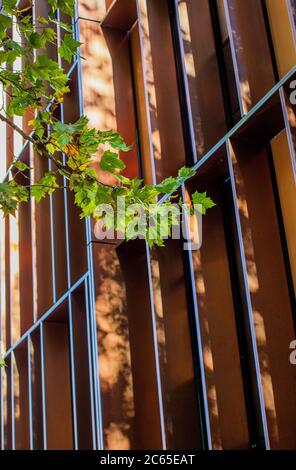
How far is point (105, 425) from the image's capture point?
25.7 ft

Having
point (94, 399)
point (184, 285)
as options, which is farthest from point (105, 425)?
point (184, 285)

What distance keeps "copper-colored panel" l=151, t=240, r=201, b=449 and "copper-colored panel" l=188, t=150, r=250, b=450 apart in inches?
23.6

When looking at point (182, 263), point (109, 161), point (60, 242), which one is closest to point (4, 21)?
point (109, 161)

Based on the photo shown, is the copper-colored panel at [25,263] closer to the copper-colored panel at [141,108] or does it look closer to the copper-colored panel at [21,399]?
the copper-colored panel at [21,399]

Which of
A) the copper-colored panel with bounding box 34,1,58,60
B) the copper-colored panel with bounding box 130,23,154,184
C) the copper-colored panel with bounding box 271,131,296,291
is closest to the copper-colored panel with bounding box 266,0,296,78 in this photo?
the copper-colored panel with bounding box 271,131,296,291

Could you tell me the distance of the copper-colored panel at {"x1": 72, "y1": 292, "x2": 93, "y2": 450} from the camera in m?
8.59

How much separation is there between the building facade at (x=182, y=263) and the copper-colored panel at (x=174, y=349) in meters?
0.01

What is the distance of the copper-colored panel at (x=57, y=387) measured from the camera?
9812 millimetres

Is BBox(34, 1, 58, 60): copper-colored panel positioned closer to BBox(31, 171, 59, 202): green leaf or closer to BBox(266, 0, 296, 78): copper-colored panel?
BBox(266, 0, 296, 78): copper-colored panel

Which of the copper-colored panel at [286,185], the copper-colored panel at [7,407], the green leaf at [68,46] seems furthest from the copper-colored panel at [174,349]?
the copper-colored panel at [7,407]

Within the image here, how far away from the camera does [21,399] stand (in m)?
11.3

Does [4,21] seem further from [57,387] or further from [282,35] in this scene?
[57,387]

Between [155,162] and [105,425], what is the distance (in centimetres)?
271

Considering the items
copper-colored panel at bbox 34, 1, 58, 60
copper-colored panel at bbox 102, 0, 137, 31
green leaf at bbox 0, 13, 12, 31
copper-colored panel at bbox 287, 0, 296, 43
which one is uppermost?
copper-colored panel at bbox 34, 1, 58, 60
